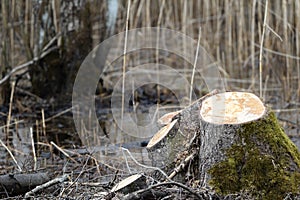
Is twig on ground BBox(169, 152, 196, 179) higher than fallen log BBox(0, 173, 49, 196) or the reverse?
higher

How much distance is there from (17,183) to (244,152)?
102cm

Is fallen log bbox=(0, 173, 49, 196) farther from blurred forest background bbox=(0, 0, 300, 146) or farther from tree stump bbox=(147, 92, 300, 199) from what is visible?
blurred forest background bbox=(0, 0, 300, 146)

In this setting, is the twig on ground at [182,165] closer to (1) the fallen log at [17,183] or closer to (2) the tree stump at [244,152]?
(2) the tree stump at [244,152]

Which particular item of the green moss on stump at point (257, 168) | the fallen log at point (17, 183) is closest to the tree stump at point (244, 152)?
the green moss on stump at point (257, 168)

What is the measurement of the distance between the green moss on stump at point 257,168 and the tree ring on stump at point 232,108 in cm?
4

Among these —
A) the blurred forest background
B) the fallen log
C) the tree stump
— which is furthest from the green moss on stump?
the blurred forest background

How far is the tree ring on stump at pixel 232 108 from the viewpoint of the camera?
7.36 ft

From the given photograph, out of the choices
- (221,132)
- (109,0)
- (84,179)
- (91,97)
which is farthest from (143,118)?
(221,132)

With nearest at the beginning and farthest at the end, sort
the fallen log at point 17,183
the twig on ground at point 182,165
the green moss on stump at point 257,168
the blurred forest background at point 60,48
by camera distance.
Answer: the green moss on stump at point 257,168
the twig on ground at point 182,165
the fallen log at point 17,183
the blurred forest background at point 60,48

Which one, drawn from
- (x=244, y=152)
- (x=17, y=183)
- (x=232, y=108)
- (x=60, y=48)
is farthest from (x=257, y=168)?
(x=60, y=48)

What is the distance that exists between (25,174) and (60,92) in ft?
8.09

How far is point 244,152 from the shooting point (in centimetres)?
223

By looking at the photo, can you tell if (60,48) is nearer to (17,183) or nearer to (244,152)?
(17,183)

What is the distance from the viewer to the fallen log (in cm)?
252
